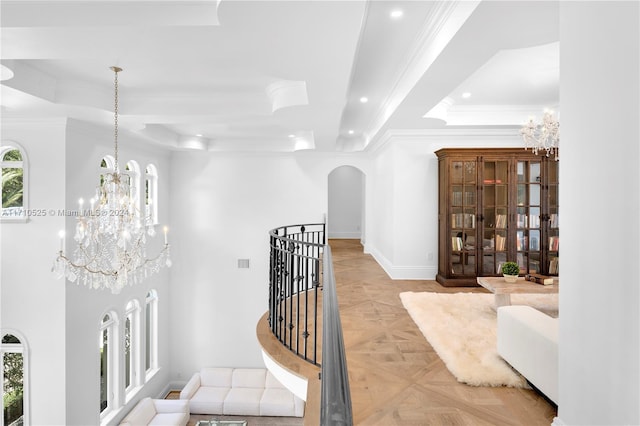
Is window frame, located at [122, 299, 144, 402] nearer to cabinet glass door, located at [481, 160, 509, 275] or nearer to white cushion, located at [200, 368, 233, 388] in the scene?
white cushion, located at [200, 368, 233, 388]

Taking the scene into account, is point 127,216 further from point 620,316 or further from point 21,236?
point 620,316

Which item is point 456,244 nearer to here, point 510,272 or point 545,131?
point 510,272

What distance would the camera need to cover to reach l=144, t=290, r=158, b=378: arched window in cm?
834

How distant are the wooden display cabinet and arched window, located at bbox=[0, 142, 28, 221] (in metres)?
6.68

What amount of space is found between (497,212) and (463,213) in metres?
0.57

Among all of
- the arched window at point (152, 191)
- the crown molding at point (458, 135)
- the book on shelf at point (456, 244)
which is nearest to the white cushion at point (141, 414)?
the arched window at point (152, 191)

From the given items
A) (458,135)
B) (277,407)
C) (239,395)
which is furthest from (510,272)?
(239,395)

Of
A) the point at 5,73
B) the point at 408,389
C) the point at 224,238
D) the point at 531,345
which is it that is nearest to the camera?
the point at 531,345

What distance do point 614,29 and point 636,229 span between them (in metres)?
0.77

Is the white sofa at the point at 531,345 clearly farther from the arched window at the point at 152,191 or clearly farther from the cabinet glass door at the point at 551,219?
the arched window at the point at 152,191

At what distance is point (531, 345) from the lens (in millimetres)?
2391

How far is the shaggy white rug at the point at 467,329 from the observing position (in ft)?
Result: 8.80

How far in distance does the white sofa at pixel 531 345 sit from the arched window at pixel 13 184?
6.50 m

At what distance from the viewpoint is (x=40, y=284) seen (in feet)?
17.2
